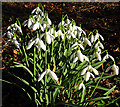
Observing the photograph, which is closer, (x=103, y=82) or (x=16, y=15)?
(x=103, y=82)

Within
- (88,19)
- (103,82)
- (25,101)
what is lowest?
(25,101)

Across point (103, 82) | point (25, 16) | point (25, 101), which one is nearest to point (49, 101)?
point (25, 101)

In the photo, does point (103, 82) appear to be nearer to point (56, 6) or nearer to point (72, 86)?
point (72, 86)

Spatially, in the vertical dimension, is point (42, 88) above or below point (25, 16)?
below

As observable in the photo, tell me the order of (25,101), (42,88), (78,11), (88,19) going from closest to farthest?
1. (42,88)
2. (25,101)
3. (88,19)
4. (78,11)

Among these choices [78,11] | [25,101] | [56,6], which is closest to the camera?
[25,101]

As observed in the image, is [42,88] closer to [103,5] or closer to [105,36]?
[105,36]

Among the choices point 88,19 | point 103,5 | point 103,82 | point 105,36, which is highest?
point 103,5

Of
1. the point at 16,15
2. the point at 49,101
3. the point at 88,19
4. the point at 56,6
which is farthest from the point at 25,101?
the point at 56,6

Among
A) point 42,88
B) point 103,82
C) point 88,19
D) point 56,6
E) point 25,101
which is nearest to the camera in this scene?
point 42,88
